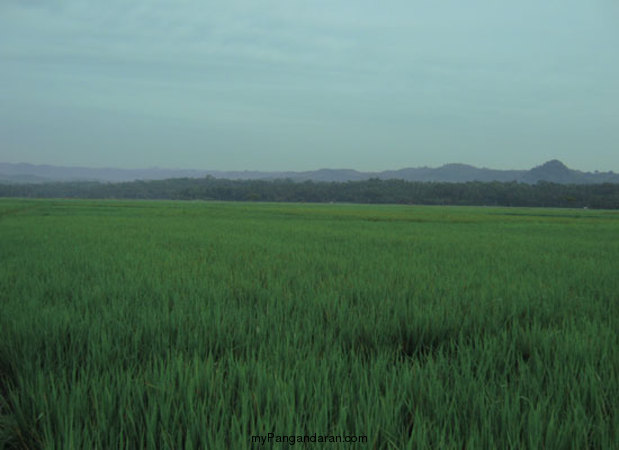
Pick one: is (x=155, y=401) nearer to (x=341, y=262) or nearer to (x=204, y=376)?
(x=204, y=376)

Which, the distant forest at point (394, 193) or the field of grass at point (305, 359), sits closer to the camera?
the field of grass at point (305, 359)

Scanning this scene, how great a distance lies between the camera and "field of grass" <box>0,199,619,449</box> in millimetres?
1323

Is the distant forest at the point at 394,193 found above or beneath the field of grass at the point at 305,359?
above

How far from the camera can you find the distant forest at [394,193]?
89438 mm

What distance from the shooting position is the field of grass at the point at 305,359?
132 centimetres

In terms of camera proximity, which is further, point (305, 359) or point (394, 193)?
point (394, 193)

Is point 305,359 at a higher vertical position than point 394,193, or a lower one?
lower

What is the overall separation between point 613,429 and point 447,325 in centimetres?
136

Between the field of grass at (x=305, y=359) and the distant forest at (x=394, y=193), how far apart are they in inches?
3795

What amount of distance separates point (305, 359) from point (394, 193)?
104158 millimetres

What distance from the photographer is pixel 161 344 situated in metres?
2.26

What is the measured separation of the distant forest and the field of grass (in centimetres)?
9640

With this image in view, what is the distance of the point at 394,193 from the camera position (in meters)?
103

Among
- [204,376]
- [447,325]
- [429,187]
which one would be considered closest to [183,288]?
[204,376]
